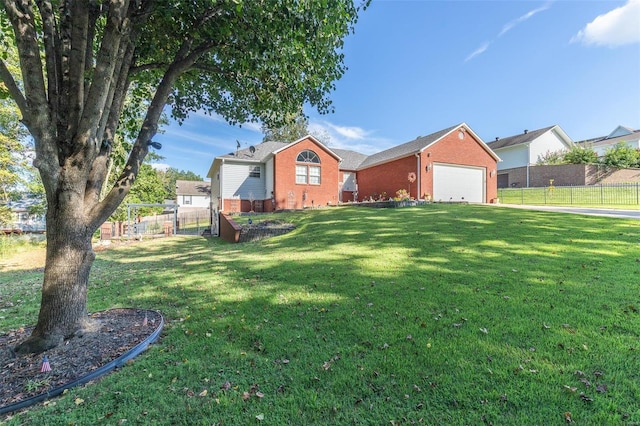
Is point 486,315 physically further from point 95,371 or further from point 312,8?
point 312,8

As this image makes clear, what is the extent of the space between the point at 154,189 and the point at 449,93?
3223cm

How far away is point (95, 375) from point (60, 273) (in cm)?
134

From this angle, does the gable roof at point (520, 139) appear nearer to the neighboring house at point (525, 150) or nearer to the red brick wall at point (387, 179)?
the neighboring house at point (525, 150)

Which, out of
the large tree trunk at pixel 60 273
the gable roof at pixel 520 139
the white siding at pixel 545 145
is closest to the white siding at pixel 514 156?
the gable roof at pixel 520 139

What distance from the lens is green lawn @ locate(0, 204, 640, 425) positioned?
2.18m

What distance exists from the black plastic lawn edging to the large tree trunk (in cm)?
90

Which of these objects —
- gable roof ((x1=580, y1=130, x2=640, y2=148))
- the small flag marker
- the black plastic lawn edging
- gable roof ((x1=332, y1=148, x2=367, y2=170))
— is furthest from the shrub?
the small flag marker

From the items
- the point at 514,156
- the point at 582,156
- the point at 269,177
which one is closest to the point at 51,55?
the point at 269,177

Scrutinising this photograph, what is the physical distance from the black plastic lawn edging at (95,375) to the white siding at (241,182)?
18.5m

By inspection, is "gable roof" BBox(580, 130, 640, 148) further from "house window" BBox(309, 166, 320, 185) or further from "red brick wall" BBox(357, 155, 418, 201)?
"house window" BBox(309, 166, 320, 185)

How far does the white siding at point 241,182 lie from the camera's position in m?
21.0

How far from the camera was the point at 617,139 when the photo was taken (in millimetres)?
36844

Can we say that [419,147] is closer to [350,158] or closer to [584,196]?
[350,158]

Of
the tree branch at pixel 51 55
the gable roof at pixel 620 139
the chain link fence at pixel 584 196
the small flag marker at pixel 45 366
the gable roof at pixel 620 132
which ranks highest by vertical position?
the gable roof at pixel 620 132
